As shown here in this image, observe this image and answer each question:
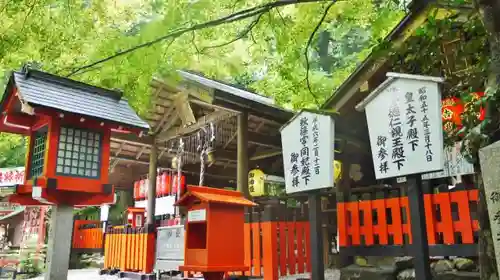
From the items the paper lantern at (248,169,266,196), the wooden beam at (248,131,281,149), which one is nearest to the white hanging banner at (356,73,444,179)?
the wooden beam at (248,131,281,149)

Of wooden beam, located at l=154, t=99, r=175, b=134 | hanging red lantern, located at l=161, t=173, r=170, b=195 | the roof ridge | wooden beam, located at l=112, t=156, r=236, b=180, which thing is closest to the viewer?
the roof ridge

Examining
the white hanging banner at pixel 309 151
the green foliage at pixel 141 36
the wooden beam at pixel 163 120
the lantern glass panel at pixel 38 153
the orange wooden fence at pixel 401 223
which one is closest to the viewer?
the green foliage at pixel 141 36

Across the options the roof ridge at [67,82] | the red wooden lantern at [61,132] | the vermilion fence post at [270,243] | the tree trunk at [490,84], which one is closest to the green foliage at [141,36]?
the roof ridge at [67,82]

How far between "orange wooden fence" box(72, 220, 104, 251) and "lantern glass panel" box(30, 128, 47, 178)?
529 inches

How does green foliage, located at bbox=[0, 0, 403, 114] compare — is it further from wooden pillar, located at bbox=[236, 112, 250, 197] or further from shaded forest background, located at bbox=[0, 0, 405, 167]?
wooden pillar, located at bbox=[236, 112, 250, 197]

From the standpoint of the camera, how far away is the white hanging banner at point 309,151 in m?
5.77

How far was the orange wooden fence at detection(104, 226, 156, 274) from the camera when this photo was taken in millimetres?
11406

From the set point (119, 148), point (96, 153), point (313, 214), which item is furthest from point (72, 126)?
point (119, 148)

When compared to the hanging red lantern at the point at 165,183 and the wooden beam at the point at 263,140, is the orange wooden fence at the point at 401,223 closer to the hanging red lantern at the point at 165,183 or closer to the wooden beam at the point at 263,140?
the wooden beam at the point at 263,140

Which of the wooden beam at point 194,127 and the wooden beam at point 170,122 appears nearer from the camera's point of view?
the wooden beam at point 194,127

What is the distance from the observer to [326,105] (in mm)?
8477

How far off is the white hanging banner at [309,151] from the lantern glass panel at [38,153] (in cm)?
408

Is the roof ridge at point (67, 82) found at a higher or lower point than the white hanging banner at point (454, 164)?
higher

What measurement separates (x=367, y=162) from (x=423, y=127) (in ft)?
24.7
